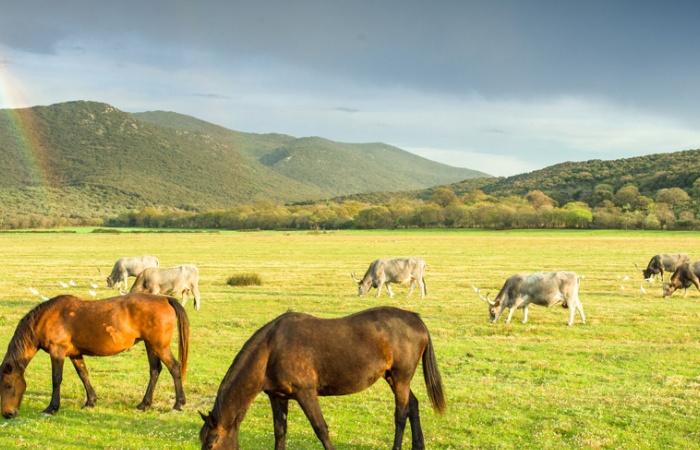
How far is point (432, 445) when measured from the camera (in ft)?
27.2

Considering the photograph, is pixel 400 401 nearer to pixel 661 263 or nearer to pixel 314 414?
pixel 314 414

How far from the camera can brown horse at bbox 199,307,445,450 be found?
6758 mm

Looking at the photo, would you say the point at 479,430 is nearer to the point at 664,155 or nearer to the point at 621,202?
the point at 621,202

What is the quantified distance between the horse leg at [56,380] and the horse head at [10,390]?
0.50m

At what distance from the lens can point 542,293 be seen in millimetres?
18391

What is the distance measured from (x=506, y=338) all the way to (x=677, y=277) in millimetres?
13358

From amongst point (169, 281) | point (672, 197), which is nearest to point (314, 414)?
point (169, 281)

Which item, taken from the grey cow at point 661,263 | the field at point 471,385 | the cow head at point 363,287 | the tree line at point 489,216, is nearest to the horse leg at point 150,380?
the field at point 471,385

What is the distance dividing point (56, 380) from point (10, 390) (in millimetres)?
663

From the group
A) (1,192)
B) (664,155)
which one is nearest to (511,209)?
(664,155)

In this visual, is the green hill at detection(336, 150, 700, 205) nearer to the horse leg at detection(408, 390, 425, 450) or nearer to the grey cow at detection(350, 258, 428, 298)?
the grey cow at detection(350, 258, 428, 298)

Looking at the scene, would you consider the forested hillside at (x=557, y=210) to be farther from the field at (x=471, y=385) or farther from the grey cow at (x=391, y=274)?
the field at (x=471, y=385)

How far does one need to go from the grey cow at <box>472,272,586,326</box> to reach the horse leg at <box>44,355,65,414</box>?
12.8m

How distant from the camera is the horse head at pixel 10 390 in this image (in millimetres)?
9078
